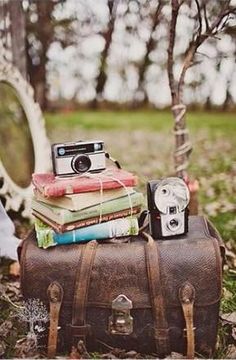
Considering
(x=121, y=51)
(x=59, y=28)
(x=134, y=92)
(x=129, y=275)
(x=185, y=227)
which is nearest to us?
(x=129, y=275)

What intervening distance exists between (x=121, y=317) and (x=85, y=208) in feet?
1.11

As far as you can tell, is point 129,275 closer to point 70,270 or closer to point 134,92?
point 70,270

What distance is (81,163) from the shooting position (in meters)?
1.86

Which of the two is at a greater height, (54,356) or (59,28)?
(59,28)

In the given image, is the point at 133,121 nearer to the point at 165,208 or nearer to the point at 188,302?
the point at 165,208

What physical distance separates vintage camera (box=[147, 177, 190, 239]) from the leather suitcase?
2.4 inches

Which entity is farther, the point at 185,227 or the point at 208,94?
the point at 208,94

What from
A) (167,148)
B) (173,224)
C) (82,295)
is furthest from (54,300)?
(167,148)

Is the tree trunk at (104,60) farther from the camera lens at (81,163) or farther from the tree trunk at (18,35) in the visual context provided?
the camera lens at (81,163)

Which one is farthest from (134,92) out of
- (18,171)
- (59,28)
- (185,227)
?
(185,227)

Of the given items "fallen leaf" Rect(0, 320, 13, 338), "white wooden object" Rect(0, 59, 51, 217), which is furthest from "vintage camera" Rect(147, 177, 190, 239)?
"white wooden object" Rect(0, 59, 51, 217)

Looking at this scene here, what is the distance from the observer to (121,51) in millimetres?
3248

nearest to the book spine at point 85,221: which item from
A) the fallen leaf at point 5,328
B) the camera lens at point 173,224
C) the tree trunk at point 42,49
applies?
the camera lens at point 173,224

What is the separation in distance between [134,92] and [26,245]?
6.69 ft
